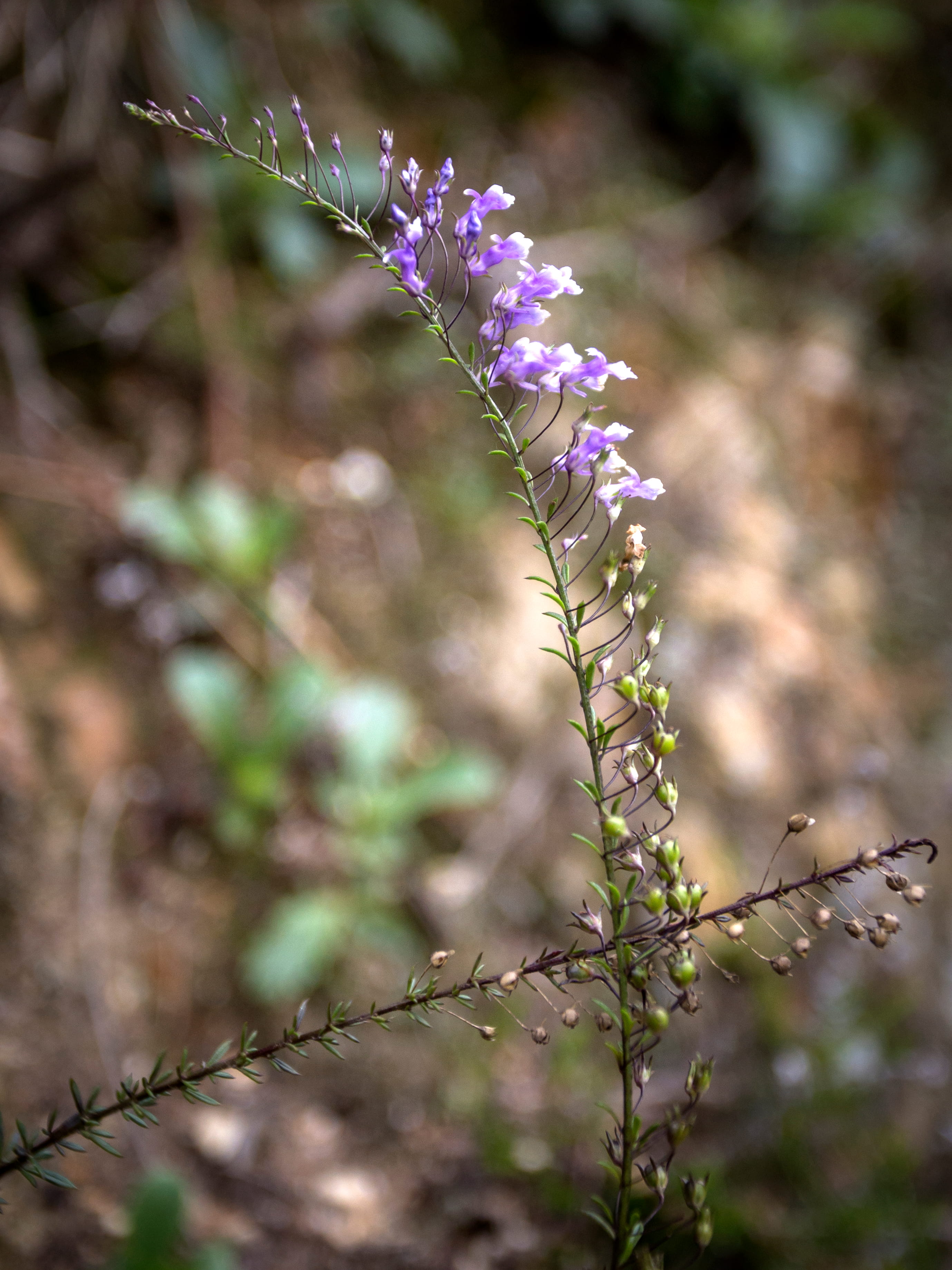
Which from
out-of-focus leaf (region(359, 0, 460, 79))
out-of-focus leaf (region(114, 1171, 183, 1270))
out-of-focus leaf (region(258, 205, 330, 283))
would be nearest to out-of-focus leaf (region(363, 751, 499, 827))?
out-of-focus leaf (region(114, 1171, 183, 1270))

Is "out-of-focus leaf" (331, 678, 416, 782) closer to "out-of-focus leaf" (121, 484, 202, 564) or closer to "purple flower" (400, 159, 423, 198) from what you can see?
"out-of-focus leaf" (121, 484, 202, 564)

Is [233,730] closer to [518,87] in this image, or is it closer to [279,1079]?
[279,1079]

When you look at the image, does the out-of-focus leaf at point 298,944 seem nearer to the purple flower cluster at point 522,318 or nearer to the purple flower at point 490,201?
the purple flower cluster at point 522,318

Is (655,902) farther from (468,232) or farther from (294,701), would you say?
(294,701)

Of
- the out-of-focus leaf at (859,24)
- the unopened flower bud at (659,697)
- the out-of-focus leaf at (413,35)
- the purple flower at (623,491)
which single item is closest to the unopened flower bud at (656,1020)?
the unopened flower bud at (659,697)

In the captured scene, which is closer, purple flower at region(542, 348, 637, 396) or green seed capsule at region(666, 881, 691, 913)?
green seed capsule at region(666, 881, 691, 913)

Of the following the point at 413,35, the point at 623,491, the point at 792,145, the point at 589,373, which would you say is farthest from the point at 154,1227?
the point at 792,145

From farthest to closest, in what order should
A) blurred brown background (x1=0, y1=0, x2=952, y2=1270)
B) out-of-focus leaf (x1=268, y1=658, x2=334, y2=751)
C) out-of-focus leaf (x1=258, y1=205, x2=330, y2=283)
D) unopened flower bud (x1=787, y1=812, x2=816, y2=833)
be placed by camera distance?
out-of-focus leaf (x1=258, y1=205, x2=330, y2=283) < out-of-focus leaf (x1=268, y1=658, x2=334, y2=751) < blurred brown background (x1=0, y1=0, x2=952, y2=1270) < unopened flower bud (x1=787, y1=812, x2=816, y2=833)

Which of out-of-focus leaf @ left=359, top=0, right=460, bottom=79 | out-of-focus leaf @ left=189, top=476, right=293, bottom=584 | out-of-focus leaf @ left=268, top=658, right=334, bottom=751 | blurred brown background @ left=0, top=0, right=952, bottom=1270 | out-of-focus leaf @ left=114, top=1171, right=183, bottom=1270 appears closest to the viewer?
out-of-focus leaf @ left=114, top=1171, right=183, bottom=1270
